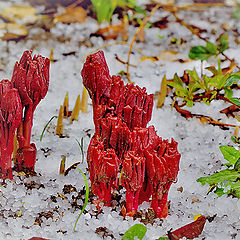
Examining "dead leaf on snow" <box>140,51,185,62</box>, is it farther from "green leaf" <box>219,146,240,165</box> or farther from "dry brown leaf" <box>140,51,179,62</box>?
"green leaf" <box>219,146,240,165</box>

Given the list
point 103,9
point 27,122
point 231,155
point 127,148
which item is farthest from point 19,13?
point 231,155

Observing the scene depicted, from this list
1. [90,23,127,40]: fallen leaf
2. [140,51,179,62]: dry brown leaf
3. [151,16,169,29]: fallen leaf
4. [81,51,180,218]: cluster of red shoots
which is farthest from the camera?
[151,16,169,29]: fallen leaf

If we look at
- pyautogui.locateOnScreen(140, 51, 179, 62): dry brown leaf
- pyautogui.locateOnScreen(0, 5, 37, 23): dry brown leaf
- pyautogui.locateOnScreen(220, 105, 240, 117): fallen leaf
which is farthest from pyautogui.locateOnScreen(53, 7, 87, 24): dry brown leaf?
pyautogui.locateOnScreen(220, 105, 240, 117): fallen leaf

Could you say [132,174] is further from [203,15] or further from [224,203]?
[203,15]

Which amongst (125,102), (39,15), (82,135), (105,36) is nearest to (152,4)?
(105,36)

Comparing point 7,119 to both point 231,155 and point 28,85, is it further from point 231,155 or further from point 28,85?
point 231,155

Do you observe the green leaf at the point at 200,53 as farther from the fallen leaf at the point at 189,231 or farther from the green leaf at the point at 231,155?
the fallen leaf at the point at 189,231
